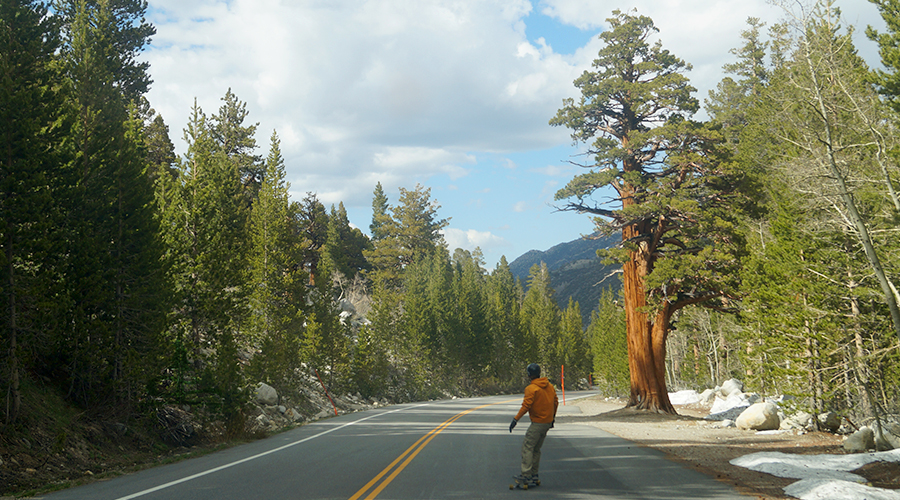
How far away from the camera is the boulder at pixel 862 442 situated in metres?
14.1

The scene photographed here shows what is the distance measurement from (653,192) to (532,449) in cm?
1779

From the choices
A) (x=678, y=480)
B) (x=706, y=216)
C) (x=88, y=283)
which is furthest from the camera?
(x=706, y=216)

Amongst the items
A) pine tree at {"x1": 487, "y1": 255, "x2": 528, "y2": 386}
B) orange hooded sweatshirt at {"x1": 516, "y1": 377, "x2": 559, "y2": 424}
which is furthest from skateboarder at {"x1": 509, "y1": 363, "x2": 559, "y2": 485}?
pine tree at {"x1": 487, "y1": 255, "x2": 528, "y2": 386}

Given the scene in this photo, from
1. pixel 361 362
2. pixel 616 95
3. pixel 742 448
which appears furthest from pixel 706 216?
pixel 361 362

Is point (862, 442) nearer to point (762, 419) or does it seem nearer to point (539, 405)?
point (762, 419)

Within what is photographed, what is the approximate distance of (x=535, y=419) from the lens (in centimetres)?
874

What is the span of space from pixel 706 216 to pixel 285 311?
20.8 m

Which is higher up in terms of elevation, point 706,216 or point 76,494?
point 706,216

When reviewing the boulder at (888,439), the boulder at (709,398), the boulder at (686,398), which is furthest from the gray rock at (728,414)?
the boulder at (686,398)

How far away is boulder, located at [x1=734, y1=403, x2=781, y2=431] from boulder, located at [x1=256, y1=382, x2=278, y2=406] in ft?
60.6

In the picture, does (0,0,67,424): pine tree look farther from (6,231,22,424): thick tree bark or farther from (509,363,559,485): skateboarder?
(509,363,559,485): skateboarder

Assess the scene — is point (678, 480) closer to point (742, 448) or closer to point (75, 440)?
point (742, 448)

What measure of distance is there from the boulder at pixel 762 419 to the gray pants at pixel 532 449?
14.3 m

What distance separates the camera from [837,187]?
1462cm
